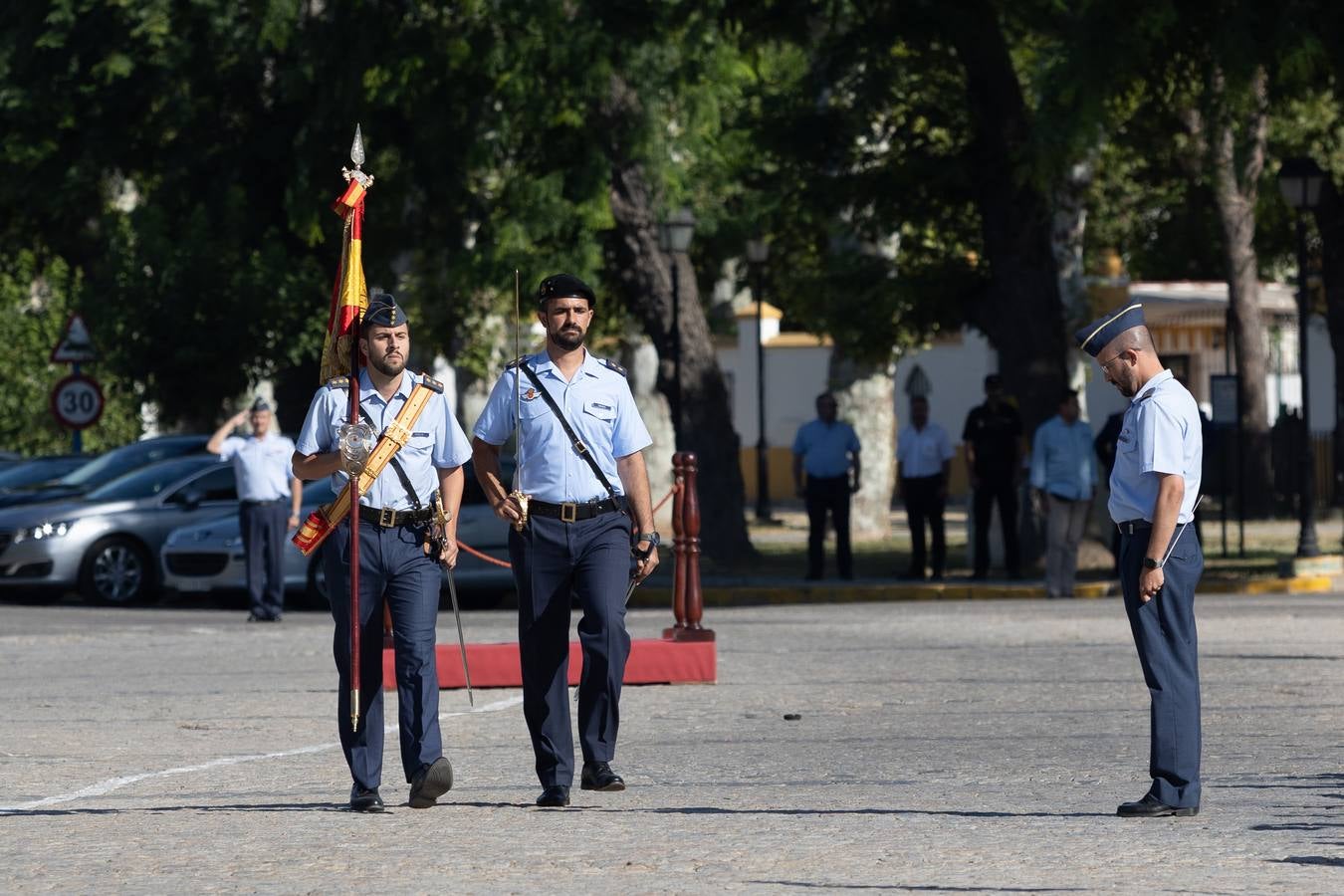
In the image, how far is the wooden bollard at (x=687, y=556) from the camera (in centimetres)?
1417

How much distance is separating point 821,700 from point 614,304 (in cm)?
1933

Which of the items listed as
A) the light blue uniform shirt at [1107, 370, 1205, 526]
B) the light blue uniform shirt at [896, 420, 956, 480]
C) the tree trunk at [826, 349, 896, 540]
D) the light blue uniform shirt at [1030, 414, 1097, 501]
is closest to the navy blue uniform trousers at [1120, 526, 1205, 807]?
the light blue uniform shirt at [1107, 370, 1205, 526]

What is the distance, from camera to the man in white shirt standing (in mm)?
24500

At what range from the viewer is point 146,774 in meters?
10.7

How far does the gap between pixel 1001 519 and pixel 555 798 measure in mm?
15778

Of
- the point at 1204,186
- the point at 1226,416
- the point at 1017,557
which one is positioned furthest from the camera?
the point at 1204,186

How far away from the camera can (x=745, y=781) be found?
10.2 meters

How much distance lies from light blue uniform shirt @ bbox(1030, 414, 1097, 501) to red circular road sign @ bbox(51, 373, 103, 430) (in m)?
14.0

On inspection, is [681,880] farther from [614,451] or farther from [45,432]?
[45,432]

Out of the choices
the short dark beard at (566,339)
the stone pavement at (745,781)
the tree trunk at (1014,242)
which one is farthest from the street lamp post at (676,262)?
the short dark beard at (566,339)

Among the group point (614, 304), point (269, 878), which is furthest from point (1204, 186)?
point (269, 878)

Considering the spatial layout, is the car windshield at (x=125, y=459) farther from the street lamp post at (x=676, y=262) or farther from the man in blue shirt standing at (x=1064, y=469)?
the man in blue shirt standing at (x=1064, y=469)

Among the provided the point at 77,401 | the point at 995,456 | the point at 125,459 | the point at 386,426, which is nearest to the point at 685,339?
the point at 995,456

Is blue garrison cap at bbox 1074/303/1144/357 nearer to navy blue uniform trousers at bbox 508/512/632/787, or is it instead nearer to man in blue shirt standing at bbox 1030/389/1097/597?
navy blue uniform trousers at bbox 508/512/632/787
